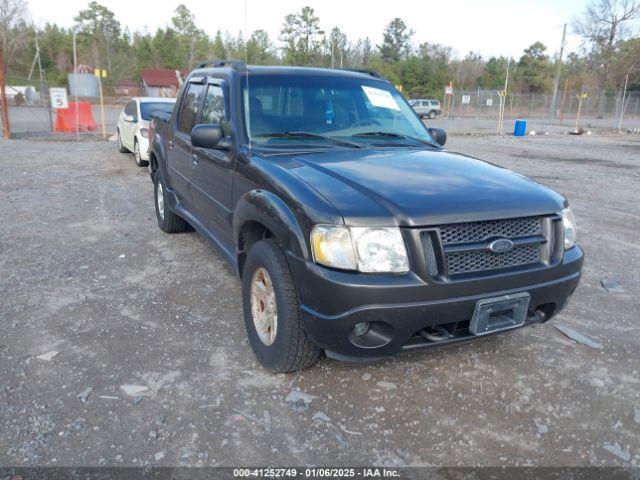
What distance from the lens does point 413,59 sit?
66.5 m

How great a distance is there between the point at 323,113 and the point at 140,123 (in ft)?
27.0

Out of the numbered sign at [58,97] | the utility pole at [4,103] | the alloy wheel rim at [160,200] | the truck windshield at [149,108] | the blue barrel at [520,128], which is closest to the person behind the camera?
the alloy wheel rim at [160,200]

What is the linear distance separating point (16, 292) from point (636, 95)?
5609cm

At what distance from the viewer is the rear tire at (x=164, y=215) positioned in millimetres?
5953

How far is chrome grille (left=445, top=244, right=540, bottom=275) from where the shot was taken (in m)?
2.65

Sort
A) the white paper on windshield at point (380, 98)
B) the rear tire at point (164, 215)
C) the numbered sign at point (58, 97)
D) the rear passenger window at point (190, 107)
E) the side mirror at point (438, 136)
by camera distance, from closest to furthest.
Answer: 1. the white paper on windshield at point (380, 98)
2. the side mirror at point (438, 136)
3. the rear passenger window at point (190, 107)
4. the rear tire at point (164, 215)
5. the numbered sign at point (58, 97)

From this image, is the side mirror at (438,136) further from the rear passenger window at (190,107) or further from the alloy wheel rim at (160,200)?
the alloy wheel rim at (160,200)

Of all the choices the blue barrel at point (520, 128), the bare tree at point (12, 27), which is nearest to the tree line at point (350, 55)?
the bare tree at point (12, 27)

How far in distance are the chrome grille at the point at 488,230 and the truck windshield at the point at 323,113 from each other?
1.35 metres

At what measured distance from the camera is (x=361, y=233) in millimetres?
2574

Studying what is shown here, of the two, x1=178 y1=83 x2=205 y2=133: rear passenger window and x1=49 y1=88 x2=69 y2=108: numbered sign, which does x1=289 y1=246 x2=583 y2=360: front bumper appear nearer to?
x1=178 y1=83 x2=205 y2=133: rear passenger window

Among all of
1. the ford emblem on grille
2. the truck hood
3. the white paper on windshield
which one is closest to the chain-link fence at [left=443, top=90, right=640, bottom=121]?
the white paper on windshield

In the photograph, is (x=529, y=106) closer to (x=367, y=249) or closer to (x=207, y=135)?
(x=207, y=135)

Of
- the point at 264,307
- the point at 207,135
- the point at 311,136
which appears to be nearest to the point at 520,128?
the point at 311,136
